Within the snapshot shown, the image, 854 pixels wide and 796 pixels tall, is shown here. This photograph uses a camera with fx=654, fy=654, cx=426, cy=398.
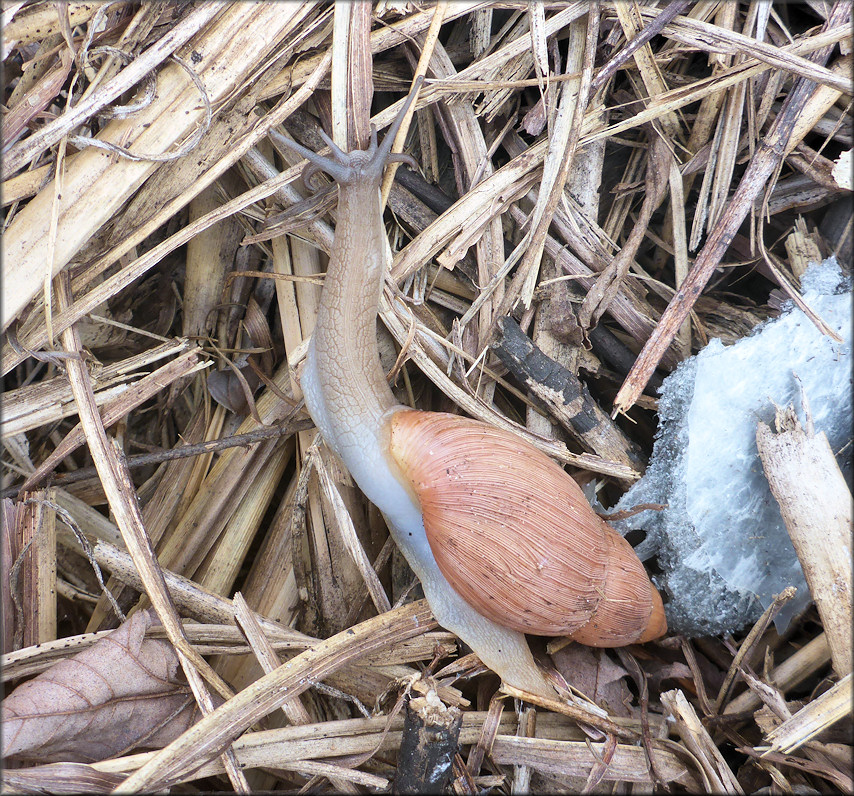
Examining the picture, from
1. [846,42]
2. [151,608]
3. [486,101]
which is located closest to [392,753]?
[151,608]

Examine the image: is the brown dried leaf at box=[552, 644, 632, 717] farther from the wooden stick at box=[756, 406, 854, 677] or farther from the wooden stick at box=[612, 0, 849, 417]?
the wooden stick at box=[612, 0, 849, 417]

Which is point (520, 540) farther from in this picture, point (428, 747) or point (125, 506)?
point (125, 506)

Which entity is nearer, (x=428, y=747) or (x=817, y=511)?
(x=428, y=747)

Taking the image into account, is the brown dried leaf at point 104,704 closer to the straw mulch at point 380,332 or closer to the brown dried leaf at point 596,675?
the straw mulch at point 380,332

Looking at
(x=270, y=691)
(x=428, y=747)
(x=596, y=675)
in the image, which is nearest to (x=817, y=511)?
(x=596, y=675)

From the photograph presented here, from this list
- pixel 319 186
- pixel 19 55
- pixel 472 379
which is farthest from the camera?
pixel 472 379

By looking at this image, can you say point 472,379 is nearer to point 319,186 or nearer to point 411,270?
point 411,270

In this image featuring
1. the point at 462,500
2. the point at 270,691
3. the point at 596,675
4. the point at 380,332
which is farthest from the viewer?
the point at 380,332
